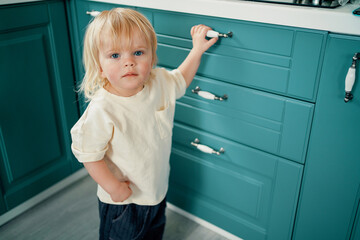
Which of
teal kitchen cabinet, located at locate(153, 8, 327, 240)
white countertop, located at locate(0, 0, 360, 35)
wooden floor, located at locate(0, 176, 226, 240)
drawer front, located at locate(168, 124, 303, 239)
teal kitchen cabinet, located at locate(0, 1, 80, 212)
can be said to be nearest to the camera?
white countertop, located at locate(0, 0, 360, 35)

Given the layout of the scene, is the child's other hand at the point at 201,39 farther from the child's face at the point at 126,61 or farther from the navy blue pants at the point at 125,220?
the navy blue pants at the point at 125,220

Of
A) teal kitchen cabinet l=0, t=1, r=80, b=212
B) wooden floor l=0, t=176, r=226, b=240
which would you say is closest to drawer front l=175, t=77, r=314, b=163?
wooden floor l=0, t=176, r=226, b=240

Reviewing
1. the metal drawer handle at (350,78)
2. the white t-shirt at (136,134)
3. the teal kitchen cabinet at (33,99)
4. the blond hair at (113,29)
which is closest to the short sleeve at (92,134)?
the white t-shirt at (136,134)

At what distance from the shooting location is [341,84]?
0.85m

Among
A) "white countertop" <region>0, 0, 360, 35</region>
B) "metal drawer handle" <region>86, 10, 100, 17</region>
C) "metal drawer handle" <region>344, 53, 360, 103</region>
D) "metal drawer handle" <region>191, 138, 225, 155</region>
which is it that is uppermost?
"white countertop" <region>0, 0, 360, 35</region>

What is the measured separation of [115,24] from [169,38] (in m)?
0.30

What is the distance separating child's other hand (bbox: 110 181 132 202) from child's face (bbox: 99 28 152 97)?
0.29 m

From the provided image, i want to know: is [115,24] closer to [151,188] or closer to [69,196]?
[151,188]

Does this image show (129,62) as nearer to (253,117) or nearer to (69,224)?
(253,117)

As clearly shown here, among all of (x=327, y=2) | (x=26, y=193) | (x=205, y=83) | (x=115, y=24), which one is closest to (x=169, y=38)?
(x=205, y=83)

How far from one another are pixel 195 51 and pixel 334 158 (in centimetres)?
50

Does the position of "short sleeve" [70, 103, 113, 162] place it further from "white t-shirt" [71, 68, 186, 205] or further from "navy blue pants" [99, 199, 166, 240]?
"navy blue pants" [99, 199, 166, 240]

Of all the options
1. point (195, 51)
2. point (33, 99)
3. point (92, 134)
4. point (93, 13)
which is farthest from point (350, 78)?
point (33, 99)

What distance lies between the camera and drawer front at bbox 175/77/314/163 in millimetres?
954
